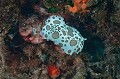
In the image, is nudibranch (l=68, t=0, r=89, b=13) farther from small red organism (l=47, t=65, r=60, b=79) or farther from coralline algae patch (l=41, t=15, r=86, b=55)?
small red organism (l=47, t=65, r=60, b=79)

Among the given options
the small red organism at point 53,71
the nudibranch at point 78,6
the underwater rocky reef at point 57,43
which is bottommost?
the small red organism at point 53,71

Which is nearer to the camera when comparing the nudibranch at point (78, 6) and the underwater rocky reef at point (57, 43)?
the underwater rocky reef at point (57, 43)

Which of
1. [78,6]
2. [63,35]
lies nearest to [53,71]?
[63,35]

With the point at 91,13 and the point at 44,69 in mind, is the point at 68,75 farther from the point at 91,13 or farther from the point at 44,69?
the point at 91,13

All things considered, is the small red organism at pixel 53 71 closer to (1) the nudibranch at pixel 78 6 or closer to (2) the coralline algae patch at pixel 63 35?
(2) the coralline algae patch at pixel 63 35

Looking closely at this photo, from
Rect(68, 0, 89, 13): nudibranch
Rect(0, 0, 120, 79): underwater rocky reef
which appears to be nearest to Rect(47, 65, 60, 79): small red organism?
Rect(0, 0, 120, 79): underwater rocky reef

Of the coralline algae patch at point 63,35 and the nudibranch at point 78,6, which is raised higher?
the nudibranch at point 78,6

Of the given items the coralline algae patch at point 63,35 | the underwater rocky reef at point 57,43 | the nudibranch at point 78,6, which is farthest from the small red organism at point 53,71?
the nudibranch at point 78,6
